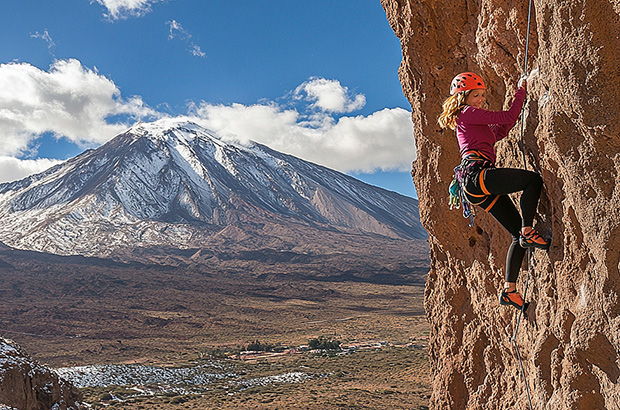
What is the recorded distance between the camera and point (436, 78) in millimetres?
4738

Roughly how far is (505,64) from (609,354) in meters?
1.95

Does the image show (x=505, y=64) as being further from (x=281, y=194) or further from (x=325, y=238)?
(x=281, y=194)

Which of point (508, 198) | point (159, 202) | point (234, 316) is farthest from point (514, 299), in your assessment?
point (159, 202)

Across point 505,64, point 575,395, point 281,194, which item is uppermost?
point 281,194

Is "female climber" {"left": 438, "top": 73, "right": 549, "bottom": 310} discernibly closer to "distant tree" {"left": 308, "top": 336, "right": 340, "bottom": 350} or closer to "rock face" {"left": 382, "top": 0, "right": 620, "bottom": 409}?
"rock face" {"left": 382, "top": 0, "right": 620, "bottom": 409}

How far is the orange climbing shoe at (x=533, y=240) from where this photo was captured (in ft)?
10.6

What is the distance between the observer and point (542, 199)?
10.9 feet

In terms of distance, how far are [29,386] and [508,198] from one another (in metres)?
8.17

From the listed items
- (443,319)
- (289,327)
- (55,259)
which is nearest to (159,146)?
(55,259)

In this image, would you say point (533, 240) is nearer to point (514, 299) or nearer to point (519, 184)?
point (519, 184)

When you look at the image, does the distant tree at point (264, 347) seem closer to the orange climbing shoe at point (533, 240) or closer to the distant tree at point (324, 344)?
the distant tree at point (324, 344)

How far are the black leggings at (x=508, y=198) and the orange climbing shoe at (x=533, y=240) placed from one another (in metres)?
0.08

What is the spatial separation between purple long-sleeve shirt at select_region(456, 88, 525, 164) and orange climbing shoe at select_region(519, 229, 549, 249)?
52 cm

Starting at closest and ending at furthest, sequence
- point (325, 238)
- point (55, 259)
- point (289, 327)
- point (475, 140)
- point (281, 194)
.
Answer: point (475, 140), point (289, 327), point (55, 259), point (325, 238), point (281, 194)
